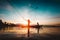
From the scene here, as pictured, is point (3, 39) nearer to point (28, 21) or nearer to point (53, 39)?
point (28, 21)

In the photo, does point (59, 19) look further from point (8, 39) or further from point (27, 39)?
point (8, 39)

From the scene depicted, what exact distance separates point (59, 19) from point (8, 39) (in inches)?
93.3

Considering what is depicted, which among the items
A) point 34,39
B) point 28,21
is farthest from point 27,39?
point 28,21

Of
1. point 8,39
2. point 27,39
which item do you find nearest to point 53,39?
point 27,39

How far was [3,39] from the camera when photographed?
4.71m

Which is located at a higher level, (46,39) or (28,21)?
(28,21)

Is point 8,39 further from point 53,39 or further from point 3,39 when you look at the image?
point 53,39

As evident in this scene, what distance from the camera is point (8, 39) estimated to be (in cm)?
473

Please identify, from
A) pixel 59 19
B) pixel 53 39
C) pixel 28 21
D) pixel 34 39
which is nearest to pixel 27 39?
pixel 34 39

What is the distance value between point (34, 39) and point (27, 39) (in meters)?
0.30

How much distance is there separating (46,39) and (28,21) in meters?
1.16

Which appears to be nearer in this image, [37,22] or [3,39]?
[3,39]

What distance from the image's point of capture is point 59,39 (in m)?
4.94

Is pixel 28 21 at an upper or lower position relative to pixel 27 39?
upper
